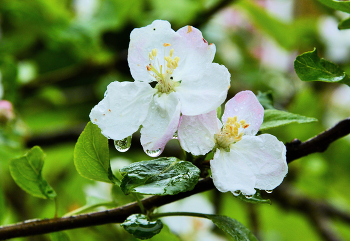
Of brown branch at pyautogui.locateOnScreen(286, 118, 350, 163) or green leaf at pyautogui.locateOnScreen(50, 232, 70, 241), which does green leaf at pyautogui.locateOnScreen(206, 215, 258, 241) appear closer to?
brown branch at pyautogui.locateOnScreen(286, 118, 350, 163)

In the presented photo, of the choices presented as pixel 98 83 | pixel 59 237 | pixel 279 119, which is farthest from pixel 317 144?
pixel 98 83

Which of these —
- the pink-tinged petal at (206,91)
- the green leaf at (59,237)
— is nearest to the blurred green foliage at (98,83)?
the green leaf at (59,237)

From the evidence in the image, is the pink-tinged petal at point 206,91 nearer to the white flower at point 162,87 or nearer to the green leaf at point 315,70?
the white flower at point 162,87

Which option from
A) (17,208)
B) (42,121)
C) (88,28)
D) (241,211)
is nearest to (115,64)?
(88,28)

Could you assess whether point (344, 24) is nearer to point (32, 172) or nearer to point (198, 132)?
point (198, 132)

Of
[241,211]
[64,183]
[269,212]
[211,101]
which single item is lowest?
[269,212]

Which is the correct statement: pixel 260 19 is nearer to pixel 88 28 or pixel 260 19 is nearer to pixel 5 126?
pixel 88 28

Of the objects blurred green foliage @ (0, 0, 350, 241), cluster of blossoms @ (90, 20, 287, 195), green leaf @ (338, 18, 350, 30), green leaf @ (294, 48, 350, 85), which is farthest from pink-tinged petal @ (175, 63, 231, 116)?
blurred green foliage @ (0, 0, 350, 241)
